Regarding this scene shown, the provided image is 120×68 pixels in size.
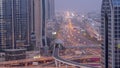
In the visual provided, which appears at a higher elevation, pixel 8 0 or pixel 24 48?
pixel 8 0

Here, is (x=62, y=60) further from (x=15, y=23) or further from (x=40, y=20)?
(x=40, y=20)

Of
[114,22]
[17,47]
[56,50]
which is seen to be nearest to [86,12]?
[56,50]

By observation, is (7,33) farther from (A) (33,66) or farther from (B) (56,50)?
(A) (33,66)

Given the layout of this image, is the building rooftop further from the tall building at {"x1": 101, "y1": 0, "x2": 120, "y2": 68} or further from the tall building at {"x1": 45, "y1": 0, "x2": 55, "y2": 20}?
the tall building at {"x1": 45, "y1": 0, "x2": 55, "y2": 20}

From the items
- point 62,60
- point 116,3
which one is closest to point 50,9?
point 62,60

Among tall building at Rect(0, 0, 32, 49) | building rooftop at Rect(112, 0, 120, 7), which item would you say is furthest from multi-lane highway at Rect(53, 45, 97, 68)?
building rooftop at Rect(112, 0, 120, 7)

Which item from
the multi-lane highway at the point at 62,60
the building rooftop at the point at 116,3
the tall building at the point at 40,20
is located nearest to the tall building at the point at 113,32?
the building rooftop at the point at 116,3

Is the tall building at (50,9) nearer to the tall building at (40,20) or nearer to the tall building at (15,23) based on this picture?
the tall building at (40,20)
